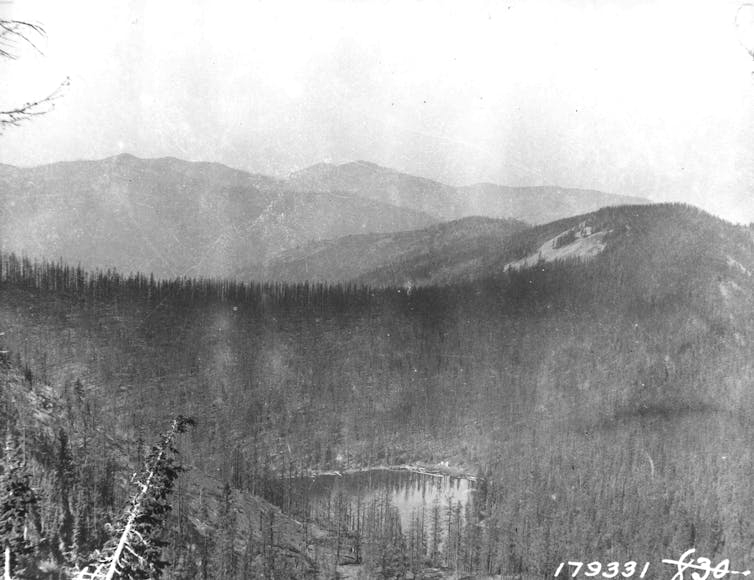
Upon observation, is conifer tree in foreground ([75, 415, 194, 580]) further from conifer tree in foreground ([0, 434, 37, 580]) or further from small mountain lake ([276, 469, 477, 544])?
small mountain lake ([276, 469, 477, 544])

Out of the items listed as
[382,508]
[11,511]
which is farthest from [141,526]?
[382,508]

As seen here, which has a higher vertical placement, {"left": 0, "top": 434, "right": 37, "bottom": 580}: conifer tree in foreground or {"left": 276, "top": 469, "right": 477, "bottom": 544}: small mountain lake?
{"left": 0, "top": 434, "right": 37, "bottom": 580}: conifer tree in foreground

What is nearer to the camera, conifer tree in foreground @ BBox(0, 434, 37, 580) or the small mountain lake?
conifer tree in foreground @ BBox(0, 434, 37, 580)

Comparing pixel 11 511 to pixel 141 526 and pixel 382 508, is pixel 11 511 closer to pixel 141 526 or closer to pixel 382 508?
pixel 141 526

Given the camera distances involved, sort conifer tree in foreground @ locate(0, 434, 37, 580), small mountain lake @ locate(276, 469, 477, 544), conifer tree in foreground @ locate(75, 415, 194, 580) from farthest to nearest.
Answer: small mountain lake @ locate(276, 469, 477, 544) < conifer tree in foreground @ locate(0, 434, 37, 580) < conifer tree in foreground @ locate(75, 415, 194, 580)

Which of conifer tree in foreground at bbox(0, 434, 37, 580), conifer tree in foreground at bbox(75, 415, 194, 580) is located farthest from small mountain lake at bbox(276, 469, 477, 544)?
conifer tree in foreground at bbox(0, 434, 37, 580)

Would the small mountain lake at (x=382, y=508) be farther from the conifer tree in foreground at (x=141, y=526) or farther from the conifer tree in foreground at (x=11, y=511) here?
the conifer tree in foreground at (x=11, y=511)

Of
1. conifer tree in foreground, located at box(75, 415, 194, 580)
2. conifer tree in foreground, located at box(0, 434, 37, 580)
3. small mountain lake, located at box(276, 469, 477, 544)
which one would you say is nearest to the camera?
conifer tree in foreground, located at box(75, 415, 194, 580)

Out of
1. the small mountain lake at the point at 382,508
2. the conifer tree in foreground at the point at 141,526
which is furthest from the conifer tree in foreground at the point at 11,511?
the small mountain lake at the point at 382,508
